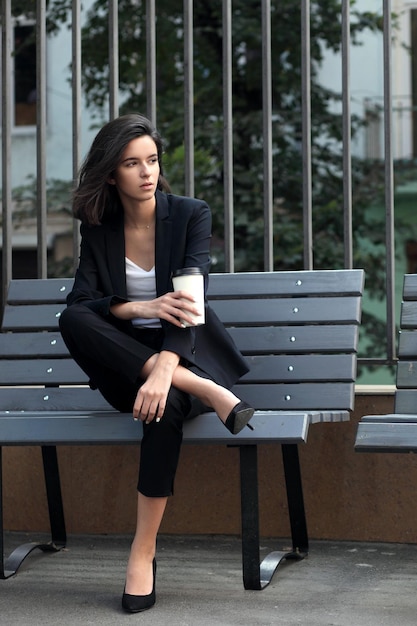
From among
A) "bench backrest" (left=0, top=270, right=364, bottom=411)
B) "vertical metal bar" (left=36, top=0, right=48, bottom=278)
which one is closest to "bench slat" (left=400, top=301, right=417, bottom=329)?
"bench backrest" (left=0, top=270, right=364, bottom=411)

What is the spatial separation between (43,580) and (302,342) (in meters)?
1.13

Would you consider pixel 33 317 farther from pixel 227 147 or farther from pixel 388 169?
pixel 388 169

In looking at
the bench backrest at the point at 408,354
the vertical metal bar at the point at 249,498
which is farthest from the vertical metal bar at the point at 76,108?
the vertical metal bar at the point at 249,498

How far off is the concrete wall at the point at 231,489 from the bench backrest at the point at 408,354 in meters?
0.37

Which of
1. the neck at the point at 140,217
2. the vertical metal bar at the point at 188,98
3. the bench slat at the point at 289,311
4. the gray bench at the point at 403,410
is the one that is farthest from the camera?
the vertical metal bar at the point at 188,98

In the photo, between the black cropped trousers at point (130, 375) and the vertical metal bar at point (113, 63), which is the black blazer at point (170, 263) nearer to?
the black cropped trousers at point (130, 375)

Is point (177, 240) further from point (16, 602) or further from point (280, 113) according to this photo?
point (280, 113)

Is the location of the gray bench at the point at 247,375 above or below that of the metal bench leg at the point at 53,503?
above

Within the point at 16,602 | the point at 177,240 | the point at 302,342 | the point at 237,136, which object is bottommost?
the point at 16,602

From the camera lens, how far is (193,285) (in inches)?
134

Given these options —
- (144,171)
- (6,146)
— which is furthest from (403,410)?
(6,146)

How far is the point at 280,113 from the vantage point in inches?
438

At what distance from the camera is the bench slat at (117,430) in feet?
11.2

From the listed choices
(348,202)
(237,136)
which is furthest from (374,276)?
(348,202)
